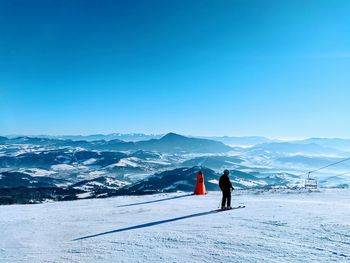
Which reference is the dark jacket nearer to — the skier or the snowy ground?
the skier

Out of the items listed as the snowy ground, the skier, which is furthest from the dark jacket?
the snowy ground

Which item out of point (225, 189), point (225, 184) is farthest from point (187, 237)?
point (225, 184)

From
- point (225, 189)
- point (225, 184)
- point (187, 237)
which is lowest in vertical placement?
point (187, 237)

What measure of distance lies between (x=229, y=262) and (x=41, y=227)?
8.70 m

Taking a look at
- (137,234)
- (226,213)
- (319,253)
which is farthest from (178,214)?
(319,253)

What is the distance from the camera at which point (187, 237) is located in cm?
1034

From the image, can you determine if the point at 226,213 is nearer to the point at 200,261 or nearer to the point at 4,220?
the point at 200,261

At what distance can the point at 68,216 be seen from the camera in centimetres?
1603

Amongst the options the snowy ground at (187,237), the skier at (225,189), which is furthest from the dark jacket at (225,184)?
the snowy ground at (187,237)

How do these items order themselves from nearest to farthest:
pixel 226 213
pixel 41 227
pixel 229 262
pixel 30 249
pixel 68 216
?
1. pixel 229 262
2. pixel 30 249
3. pixel 41 227
4. pixel 226 213
5. pixel 68 216

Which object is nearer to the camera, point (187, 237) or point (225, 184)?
point (187, 237)

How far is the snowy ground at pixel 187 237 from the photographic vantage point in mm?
8562

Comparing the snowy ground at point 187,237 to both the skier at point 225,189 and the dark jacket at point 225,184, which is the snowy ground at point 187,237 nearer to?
the skier at point 225,189

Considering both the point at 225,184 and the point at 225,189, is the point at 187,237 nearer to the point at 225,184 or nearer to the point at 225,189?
the point at 225,189
